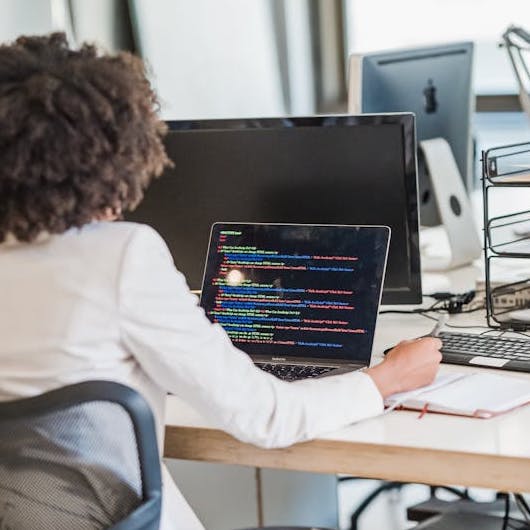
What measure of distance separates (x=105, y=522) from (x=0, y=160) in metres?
0.45

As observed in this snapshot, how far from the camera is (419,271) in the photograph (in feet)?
6.45

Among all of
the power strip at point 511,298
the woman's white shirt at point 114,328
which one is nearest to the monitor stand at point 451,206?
the power strip at point 511,298

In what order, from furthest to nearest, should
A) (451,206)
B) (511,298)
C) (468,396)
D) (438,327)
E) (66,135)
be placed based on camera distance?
(451,206), (511,298), (438,327), (468,396), (66,135)

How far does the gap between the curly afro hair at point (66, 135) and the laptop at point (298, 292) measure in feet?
1.78

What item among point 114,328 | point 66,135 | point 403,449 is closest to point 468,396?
point 403,449

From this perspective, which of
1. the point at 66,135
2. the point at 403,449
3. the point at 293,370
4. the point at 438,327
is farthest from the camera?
the point at 438,327

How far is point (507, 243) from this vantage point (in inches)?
77.0

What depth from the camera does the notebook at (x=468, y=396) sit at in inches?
59.6

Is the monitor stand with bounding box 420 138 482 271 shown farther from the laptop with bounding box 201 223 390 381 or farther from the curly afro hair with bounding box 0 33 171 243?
the curly afro hair with bounding box 0 33 171 243

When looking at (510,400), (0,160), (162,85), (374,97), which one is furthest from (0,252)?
(162,85)

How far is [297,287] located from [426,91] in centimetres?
95

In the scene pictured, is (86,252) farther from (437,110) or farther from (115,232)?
(437,110)

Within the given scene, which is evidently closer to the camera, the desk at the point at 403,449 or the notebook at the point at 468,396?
the desk at the point at 403,449

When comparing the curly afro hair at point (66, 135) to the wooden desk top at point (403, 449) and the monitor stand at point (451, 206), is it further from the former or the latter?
the monitor stand at point (451, 206)
